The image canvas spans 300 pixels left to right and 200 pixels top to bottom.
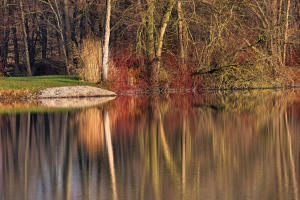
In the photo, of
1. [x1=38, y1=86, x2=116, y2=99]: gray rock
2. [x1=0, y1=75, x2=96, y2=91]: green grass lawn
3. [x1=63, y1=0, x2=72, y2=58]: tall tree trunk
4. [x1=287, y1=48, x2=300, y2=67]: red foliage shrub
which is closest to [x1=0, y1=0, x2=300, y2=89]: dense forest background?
[x1=0, y1=75, x2=96, y2=91]: green grass lawn

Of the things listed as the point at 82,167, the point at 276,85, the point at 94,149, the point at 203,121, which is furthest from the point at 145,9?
the point at 82,167

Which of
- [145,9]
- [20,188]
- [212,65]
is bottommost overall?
[20,188]

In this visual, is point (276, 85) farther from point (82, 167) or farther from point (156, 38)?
point (82, 167)

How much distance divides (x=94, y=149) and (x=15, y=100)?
16402mm

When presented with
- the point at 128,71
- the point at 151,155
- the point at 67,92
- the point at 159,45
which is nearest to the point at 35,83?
the point at 67,92

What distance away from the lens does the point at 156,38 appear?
32.1m

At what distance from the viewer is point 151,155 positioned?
442 inches

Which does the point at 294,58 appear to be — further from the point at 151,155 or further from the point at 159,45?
the point at 151,155

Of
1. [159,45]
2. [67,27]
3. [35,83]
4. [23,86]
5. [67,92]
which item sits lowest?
[67,92]

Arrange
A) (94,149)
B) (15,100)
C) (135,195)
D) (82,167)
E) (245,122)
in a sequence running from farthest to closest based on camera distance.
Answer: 1. (15,100)
2. (245,122)
3. (94,149)
4. (82,167)
5. (135,195)

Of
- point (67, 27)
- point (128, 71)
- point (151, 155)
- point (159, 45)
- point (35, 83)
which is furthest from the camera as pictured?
point (67, 27)

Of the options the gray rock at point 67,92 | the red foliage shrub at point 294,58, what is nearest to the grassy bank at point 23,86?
the gray rock at point 67,92

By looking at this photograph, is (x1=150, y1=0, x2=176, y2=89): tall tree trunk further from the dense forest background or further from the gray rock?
the gray rock

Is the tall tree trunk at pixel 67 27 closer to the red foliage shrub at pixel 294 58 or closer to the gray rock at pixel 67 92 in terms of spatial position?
the gray rock at pixel 67 92
